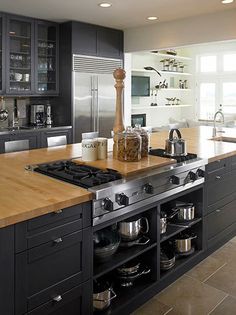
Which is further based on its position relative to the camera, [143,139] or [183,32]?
[183,32]

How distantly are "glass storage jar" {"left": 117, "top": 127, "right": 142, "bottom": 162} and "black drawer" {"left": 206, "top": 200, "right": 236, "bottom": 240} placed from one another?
92 centimetres

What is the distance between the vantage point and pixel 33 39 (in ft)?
17.5

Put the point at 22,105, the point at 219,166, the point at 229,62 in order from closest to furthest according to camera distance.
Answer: the point at 219,166
the point at 22,105
the point at 229,62

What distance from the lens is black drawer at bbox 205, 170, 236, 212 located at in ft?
9.33

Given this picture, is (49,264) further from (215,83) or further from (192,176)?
(215,83)

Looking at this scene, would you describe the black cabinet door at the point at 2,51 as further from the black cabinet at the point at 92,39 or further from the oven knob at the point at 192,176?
the oven knob at the point at 192,176

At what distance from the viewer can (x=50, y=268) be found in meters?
1.61

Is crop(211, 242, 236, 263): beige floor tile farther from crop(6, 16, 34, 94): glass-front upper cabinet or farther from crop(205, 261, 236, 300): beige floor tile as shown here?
crop(6, 16, 34, 94): glass-front upper cabinet

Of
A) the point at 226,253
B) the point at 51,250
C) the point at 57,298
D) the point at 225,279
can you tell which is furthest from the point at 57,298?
the point at 226,253

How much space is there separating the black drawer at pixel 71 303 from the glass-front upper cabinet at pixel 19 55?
396 centimetres

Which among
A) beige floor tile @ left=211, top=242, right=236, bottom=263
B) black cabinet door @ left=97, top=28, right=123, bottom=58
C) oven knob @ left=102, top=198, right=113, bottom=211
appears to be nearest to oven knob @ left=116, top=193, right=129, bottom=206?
oven knob @ left=102, top=198, right=113, bottom=211

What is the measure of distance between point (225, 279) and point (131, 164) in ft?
3.89

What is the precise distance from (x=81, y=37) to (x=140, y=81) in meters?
2.73

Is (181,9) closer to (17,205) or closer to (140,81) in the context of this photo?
(140,81)
